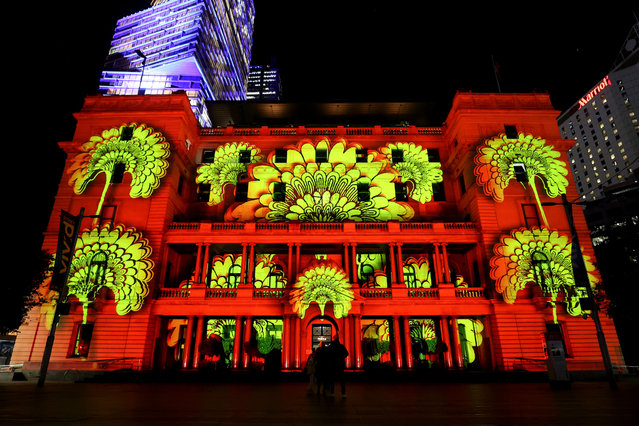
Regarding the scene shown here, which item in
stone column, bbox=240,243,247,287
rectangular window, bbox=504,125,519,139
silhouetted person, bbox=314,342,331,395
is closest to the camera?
silhouetted person, bbox=314,342,331,395

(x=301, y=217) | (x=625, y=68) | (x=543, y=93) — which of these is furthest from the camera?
(x=625, y=68)

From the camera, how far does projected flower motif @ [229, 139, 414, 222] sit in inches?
1144

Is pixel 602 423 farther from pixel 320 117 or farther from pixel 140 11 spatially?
pixel 140 11

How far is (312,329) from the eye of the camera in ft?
87.2

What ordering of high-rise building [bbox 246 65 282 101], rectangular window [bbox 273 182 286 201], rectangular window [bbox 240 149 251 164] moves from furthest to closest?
high-rise building [bbox 246 65 282 101] → rectangular window [bbox 240 149 251 164] → rectangular window [bbox 273 182 286 201]

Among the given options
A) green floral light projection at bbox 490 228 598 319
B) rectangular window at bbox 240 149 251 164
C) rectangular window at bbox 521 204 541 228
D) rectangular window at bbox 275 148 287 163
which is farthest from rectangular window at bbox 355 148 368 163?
rectangular window at bbox 521 204 541 228

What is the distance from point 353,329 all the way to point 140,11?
138m

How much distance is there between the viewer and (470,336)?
27094 mm

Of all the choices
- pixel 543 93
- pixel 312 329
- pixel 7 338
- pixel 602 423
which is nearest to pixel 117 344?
pixel 312 329

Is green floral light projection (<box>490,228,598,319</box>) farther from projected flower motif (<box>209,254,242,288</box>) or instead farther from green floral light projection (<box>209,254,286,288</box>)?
projected flower motif (<box>209,254,242,288</box>)

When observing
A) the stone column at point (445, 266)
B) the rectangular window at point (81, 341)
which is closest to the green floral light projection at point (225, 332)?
the rectangular window at point (81, 341)

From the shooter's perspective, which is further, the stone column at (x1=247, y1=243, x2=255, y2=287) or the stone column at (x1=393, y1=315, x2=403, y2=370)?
the stone column at (x1=247, y1=243, x2=255, y2=287)

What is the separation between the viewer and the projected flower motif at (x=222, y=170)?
30.6 metres

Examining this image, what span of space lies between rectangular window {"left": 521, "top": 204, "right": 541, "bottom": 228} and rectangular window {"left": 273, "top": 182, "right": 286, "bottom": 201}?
61.8 ft
